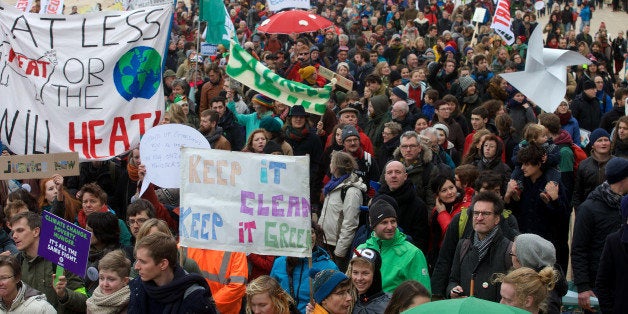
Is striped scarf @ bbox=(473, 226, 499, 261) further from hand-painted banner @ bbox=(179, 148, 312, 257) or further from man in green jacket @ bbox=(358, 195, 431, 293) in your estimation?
hand-painted banner @ bbox=(179, 148, 312, 257)

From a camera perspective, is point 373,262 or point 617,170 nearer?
point 373,262

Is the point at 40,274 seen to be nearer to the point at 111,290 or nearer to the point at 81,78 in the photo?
the point at 111,290

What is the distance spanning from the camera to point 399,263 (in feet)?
23.3

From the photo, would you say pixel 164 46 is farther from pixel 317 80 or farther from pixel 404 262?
pixel 317 80

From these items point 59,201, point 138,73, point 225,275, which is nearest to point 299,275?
point 225,275

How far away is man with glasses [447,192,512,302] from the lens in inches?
266

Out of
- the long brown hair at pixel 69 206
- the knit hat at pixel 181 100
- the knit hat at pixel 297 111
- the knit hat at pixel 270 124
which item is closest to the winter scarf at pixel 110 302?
the long brown hair at pixel 69 206

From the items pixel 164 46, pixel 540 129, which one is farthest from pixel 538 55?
pixel 164 46

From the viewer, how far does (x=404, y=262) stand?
23.2 feet

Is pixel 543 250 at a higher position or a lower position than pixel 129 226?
higher

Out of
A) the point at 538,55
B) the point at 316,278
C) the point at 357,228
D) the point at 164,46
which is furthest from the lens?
the point at 538,55

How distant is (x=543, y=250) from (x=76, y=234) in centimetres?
286

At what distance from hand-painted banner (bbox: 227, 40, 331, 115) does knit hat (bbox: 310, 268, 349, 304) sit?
5.71 meters

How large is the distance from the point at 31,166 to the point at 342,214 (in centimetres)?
257
